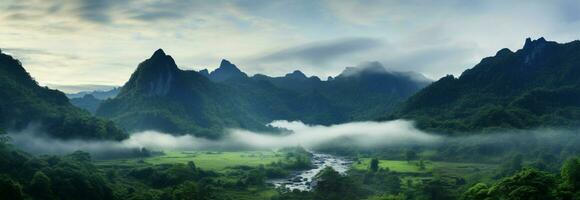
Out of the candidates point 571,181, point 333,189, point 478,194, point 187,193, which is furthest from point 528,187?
point 187,193

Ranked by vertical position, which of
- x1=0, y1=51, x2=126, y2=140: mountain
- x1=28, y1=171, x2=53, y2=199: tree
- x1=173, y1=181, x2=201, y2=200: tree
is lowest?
x1=173, y1=181, x2=201, y2=200: tree

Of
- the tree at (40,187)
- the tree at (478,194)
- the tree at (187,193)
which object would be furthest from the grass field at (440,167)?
the tree at (40,187)

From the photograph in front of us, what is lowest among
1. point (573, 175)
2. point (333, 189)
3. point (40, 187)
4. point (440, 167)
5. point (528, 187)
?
point (333, 189)

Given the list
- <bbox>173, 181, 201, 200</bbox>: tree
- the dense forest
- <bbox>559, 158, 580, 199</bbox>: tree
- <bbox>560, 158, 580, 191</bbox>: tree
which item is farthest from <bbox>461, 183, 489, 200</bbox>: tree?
<bbox>173, 181, 201, 200</bbox>: tree

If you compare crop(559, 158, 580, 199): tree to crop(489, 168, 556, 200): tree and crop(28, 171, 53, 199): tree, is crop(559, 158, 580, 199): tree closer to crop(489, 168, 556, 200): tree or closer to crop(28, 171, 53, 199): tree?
crop(489, 168, 556, 200): tree

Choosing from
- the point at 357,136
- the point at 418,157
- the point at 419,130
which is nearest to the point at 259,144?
the point at 357,136

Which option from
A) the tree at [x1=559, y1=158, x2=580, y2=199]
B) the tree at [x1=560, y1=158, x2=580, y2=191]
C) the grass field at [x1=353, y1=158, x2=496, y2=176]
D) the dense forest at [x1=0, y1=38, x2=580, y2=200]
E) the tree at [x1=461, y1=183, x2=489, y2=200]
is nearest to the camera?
the tree at [x1=559, y1=158, x2=580, y2=199]

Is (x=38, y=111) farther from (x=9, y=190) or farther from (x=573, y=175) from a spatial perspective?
(x=573, y=175)
